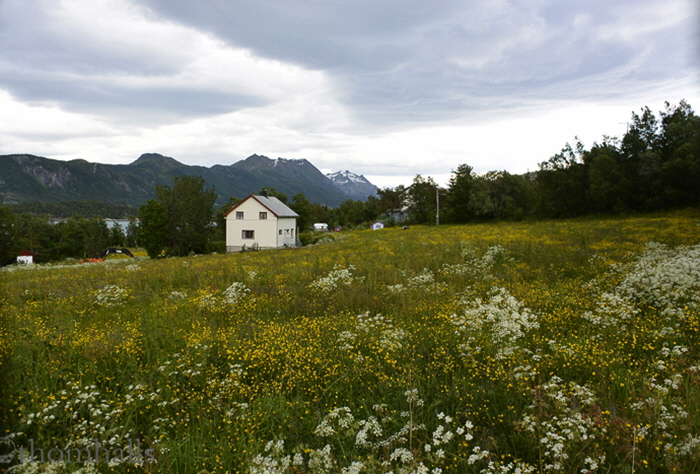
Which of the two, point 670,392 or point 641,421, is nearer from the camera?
point 641,421

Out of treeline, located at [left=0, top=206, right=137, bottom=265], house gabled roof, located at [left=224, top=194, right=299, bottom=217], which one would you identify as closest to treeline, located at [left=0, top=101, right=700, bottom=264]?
treeline, located at [left=0, top=206, right=137, bottom=265]

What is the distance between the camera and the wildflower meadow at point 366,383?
10.7 ft

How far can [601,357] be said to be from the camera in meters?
4.72

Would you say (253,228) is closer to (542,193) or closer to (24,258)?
(542,193)

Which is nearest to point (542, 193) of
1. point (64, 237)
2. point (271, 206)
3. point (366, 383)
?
point (271, 206)

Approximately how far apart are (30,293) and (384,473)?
38.6 feet

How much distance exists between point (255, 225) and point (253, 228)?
1.55 feet

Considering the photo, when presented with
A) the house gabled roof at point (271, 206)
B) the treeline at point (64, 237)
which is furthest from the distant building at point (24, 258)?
the house gabled roof at point (271, 206)

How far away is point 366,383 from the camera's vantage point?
4.71 m

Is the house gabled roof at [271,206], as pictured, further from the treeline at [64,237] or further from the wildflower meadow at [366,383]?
the treeline at [64,237]

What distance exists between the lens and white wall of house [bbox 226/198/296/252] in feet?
146

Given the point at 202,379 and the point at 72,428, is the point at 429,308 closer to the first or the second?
the point at 202,379

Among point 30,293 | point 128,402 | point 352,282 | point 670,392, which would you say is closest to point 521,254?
point 352,282

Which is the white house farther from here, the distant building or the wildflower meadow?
the wildflower meadow
